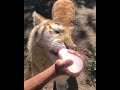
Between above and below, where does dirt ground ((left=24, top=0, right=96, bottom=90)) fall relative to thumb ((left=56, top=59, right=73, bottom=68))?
below

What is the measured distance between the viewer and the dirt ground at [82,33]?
7.77 ft

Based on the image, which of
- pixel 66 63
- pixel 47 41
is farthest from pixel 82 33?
pixel 66 63

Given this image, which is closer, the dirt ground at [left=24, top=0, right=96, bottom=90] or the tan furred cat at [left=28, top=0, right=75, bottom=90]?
the tan furred cat at [left=28, top=0, right=75, bottom=90]

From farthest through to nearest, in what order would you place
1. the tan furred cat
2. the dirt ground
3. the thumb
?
the dirt ground < the tan furred cat < the thumb

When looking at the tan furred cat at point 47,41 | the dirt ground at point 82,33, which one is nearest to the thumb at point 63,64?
the tan furred cat at point 47,41

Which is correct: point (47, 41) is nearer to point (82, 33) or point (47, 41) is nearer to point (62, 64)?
point (62, 64)

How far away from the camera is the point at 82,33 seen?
276 cm

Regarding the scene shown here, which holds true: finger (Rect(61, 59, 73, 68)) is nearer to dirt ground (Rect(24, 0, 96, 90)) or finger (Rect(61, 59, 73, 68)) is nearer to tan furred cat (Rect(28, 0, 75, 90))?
tan furred cat (Rect(28, 0, 75, 90))

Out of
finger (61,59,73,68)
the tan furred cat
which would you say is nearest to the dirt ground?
the tan furred cat

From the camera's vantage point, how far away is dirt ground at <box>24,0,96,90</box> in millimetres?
2367

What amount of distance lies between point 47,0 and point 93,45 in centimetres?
62
